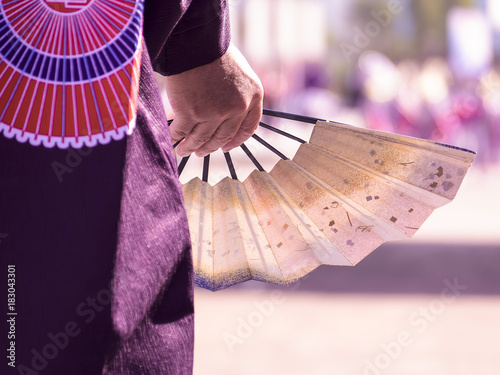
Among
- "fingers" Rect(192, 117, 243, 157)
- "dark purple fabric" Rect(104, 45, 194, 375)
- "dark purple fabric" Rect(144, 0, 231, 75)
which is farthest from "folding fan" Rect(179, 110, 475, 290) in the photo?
"dark purple fabric" Rect(104, 45, 194, 375)

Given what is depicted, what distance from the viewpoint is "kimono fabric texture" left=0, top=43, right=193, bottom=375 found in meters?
0.70

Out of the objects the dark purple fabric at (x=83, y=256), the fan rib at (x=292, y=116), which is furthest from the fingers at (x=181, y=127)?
the dark purple fabric at (x=83, y=256)

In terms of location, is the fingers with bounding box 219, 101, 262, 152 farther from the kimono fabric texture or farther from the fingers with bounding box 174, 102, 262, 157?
the kimono fabric texture

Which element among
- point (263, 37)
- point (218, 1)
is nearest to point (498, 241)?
point (218, 1)

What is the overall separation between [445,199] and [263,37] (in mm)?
13079

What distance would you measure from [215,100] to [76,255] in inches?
13.8

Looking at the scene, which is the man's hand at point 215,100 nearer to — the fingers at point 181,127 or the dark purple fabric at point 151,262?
the fingers at point 181,127

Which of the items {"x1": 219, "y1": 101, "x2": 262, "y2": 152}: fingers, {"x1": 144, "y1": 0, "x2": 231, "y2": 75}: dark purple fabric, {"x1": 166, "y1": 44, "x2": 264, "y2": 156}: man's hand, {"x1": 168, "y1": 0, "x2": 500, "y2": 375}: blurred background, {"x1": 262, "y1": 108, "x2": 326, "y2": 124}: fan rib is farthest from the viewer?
{"x1": 168, "y1": 0, "x2": 500, "y2": 375}: blurred background

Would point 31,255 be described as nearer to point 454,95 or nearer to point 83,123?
point 83,123

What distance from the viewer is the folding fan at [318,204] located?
117 cm

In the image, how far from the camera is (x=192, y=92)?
0.98 meters

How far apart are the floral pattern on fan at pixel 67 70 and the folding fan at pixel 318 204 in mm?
473

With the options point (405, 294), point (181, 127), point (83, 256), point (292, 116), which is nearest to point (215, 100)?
point (181, 127)

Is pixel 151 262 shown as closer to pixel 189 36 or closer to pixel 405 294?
pixel 189 36
